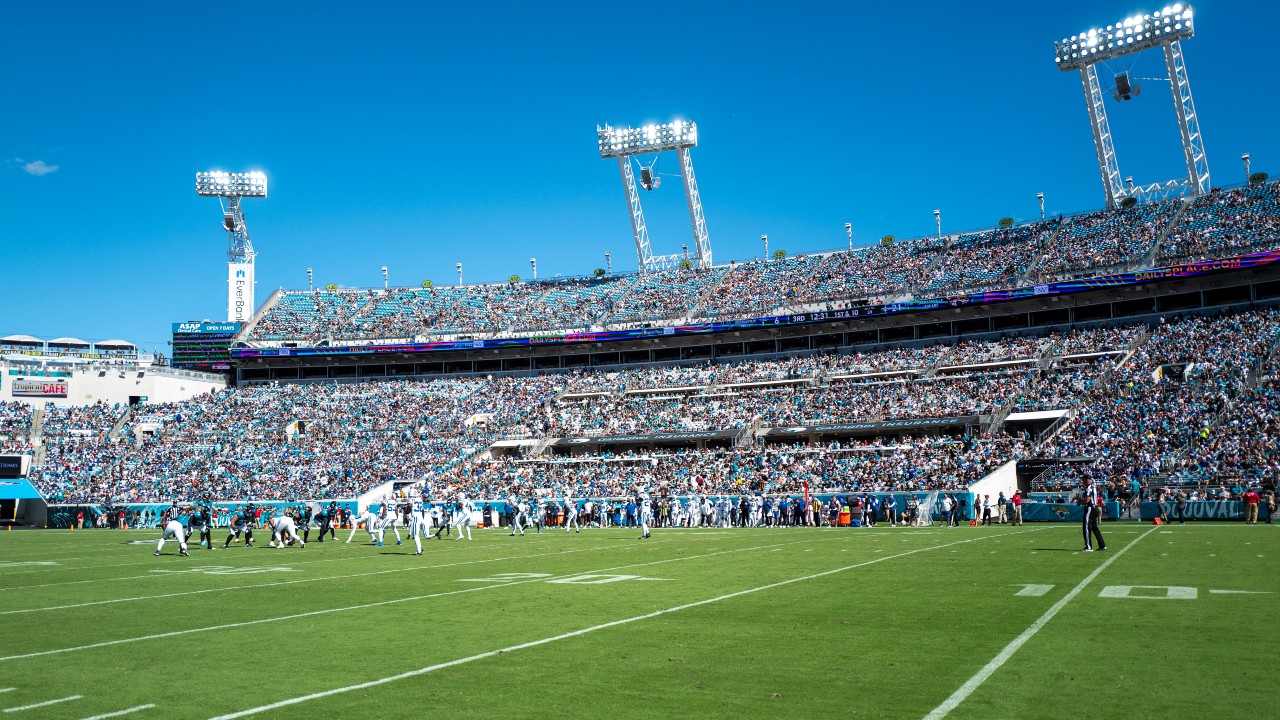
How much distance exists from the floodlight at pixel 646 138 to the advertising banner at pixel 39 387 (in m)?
44.1

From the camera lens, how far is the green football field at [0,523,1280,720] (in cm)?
752

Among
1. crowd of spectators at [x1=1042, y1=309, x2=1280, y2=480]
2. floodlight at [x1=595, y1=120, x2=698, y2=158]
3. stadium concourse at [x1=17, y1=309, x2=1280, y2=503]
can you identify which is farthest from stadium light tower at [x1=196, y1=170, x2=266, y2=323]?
crowd of spectators at [x1=1042, y1=309, x2=1280, y2=480]

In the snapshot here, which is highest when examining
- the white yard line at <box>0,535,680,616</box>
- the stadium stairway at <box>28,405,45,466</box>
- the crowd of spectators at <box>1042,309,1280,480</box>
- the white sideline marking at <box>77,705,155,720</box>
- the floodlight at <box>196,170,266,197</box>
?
the floodlight at <box>196,170,266,197</box>

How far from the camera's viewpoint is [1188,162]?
60969mm

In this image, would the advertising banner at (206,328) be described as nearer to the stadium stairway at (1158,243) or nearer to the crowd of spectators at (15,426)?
the crowd of spectators at (15,426)

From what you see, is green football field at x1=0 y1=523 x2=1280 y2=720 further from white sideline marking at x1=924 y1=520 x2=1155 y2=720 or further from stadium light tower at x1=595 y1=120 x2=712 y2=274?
stadium light tower at x1=595 y1=120 x2=712 y2=274

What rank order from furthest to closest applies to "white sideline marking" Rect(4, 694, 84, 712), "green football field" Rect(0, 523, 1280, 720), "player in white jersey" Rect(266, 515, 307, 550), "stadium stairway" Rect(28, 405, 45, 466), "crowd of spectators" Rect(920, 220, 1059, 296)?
"stadium stairway" Rect(28, 405, 45, 466) → "crowd of spectators" Rect(920, 220, 1059, 296) → "player in white jersey" Rect(266, 515, 307, 550) → "green football field" Rect(0, 523, 1280, 720) → "white sideline marking" Rect(4, 694, 84, 712)

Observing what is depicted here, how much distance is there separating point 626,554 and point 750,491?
73.6ft

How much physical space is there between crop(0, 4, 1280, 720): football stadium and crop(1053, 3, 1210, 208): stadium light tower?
20cm

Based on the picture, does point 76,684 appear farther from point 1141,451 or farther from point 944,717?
point 1141,451

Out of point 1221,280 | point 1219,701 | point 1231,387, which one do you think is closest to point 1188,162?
point 1221,280

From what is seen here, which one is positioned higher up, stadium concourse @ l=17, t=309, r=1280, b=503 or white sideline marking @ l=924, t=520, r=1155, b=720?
stadium concourse @ l=17, t=309, r=1280, b=503

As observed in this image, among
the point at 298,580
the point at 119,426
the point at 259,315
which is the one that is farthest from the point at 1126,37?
the point at 119,426

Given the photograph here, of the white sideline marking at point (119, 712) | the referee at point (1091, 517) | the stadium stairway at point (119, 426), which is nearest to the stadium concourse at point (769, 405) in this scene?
the stadium stairway at point (119, 426)
